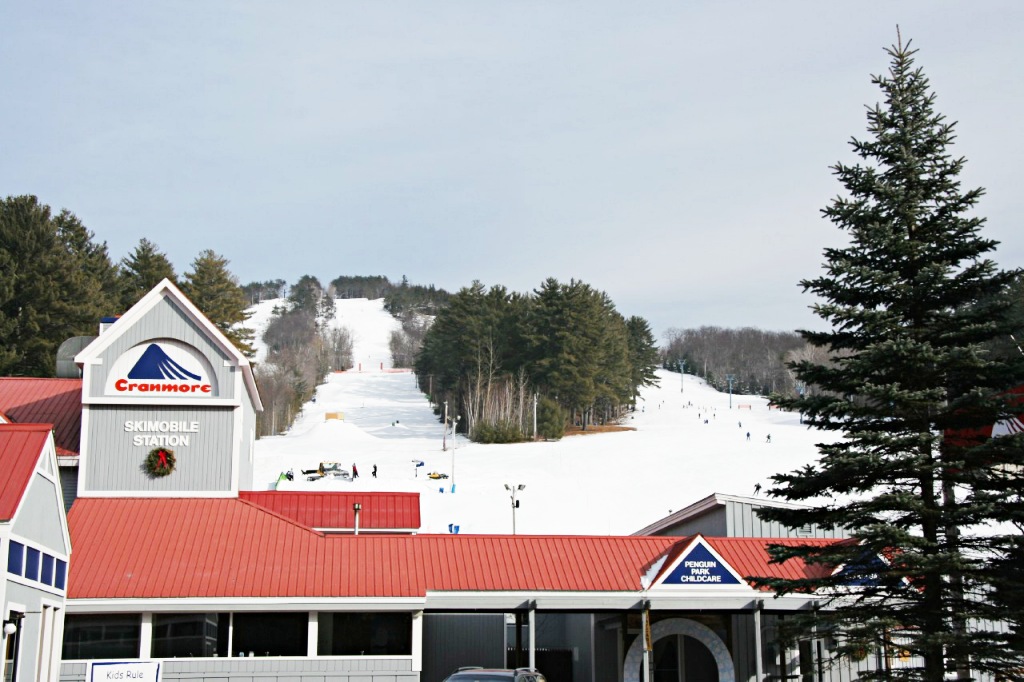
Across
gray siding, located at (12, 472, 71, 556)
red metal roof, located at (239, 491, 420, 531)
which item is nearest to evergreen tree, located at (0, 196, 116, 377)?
red metal roof, located at (239, 491, 420, 531)

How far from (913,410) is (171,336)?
65.0ft

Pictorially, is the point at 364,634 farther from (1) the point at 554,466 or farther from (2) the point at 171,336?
(1) the point at 554,466

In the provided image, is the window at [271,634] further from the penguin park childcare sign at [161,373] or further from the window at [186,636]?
the penguin park childcare sign at [161,373]

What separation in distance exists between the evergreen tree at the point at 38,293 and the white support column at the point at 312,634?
56777 millimetres

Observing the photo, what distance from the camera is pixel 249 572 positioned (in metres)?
25.3

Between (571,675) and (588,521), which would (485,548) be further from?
(588,521)

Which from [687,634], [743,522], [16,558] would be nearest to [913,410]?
[687,634]

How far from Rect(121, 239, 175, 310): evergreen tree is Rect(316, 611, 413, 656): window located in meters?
82.1

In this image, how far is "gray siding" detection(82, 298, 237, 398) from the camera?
30.2m

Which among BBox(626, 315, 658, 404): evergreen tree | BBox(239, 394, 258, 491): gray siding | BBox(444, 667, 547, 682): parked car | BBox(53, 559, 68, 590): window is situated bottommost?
BBox(444, 667, 547, 682): parked car

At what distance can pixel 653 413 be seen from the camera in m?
148

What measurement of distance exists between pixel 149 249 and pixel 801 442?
6430cm

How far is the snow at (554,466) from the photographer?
6431 centimetres

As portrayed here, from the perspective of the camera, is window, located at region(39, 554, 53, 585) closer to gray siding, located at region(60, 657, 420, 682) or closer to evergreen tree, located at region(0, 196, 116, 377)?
gray siding, located at region(60, 657, 420, 682)
